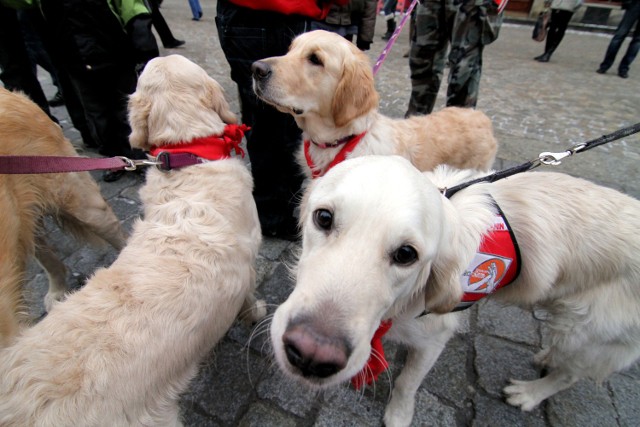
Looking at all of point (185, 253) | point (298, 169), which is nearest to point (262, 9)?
point (298, 169)

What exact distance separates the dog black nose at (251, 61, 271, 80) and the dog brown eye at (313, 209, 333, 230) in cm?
161

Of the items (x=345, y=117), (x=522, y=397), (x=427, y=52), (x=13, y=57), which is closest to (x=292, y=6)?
(x=345, y=117)

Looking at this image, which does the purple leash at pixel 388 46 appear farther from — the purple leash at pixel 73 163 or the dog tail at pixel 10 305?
the dog tail at pixel 10 305

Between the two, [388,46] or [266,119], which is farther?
[388,46]

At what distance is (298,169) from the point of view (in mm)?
3639

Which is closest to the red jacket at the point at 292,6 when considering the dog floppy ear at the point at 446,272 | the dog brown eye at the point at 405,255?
the dog floppy ear at the point at 446,272

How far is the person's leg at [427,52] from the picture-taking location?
166 inches

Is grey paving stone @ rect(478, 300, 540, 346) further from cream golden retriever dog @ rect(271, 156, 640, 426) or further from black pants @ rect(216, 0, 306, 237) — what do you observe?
black pants @ rect(216, 0, 306, 237)

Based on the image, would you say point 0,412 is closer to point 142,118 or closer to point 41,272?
point 142,118

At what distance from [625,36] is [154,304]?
12.8m

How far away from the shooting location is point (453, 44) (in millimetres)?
4004

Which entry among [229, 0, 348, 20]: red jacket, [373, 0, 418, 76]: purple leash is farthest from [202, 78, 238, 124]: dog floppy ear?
[373, 0, 418, 76]: purple leash

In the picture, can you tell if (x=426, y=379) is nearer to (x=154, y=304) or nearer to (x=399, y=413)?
(x=399, y=413)

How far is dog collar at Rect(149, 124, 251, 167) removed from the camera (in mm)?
2309
